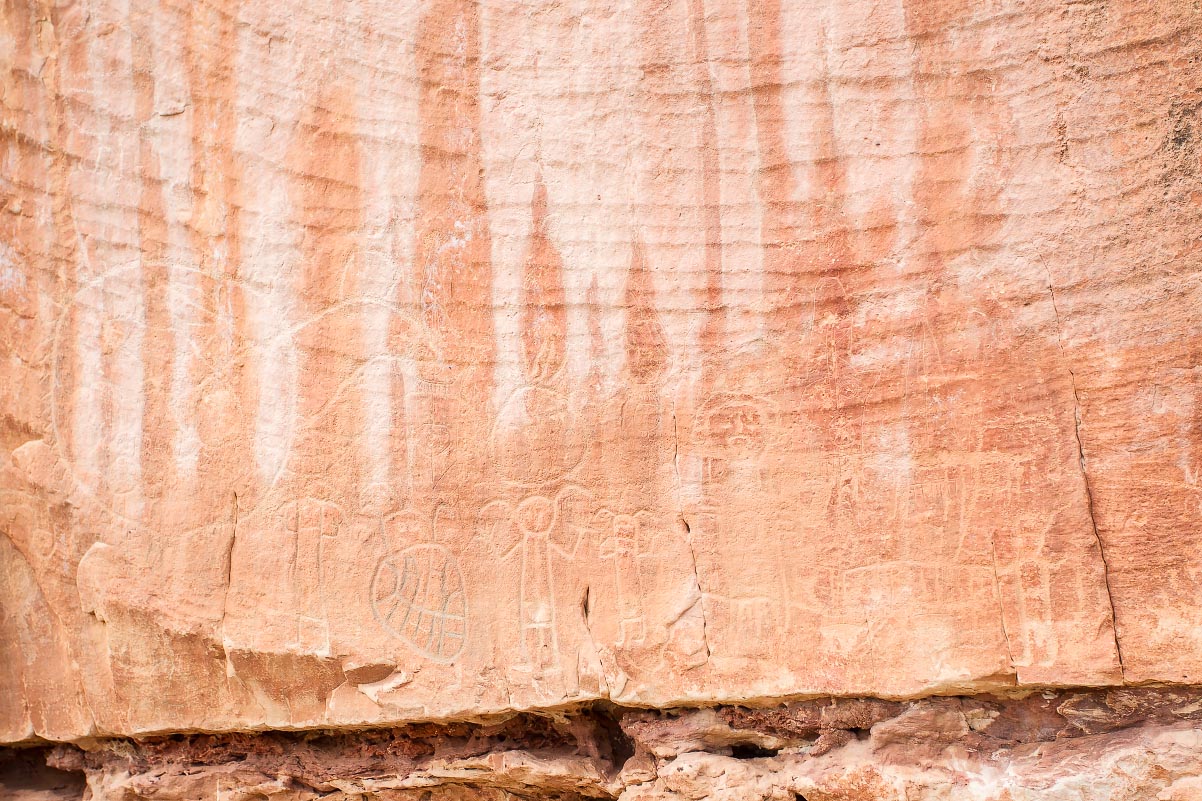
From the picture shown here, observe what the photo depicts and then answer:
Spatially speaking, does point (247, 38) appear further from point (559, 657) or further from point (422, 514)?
point (559, 657)

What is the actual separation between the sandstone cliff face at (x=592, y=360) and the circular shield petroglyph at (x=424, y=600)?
12 mm

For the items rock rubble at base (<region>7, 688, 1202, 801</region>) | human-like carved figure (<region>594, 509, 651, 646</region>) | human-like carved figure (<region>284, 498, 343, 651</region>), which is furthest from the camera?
human-like carved figure (<region>284, 498, 343, 651</region>)

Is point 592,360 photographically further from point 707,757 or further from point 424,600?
point 707,757

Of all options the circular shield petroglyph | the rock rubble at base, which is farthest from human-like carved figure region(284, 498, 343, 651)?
the rock rubble at base

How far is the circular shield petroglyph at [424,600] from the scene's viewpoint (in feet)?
9.85

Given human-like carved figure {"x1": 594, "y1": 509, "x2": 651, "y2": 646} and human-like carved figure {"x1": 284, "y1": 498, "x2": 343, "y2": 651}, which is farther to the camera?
human-like carved figure {"x1": 284, "y1": 498, "x2": 343, "y2": 651}

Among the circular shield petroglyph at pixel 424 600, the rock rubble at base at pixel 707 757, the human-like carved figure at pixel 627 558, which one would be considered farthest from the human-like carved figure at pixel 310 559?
the human-like carved figure at pixel 627 558

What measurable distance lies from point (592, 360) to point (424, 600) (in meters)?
0.89

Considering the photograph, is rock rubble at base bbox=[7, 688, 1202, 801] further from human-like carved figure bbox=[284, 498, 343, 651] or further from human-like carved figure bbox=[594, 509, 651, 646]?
human-like carved figure bbox=[284, 498, 343, 651]

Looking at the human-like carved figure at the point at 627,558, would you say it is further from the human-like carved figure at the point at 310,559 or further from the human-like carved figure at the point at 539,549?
the human-like carved figure at the point at 310,559

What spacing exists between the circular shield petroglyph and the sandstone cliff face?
1 centimetres

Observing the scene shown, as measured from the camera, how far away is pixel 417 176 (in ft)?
10.1

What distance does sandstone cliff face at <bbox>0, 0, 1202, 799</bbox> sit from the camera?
2.64 m

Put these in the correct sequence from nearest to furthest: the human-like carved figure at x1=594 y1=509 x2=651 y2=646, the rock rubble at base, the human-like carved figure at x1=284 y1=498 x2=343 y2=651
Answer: the rock rubble at base < the human-like carved figure at x1=594 y1=509 x2=651 y2=646 < the human-like carved figure at x1=284 y1=498 x2=343 y2=651
